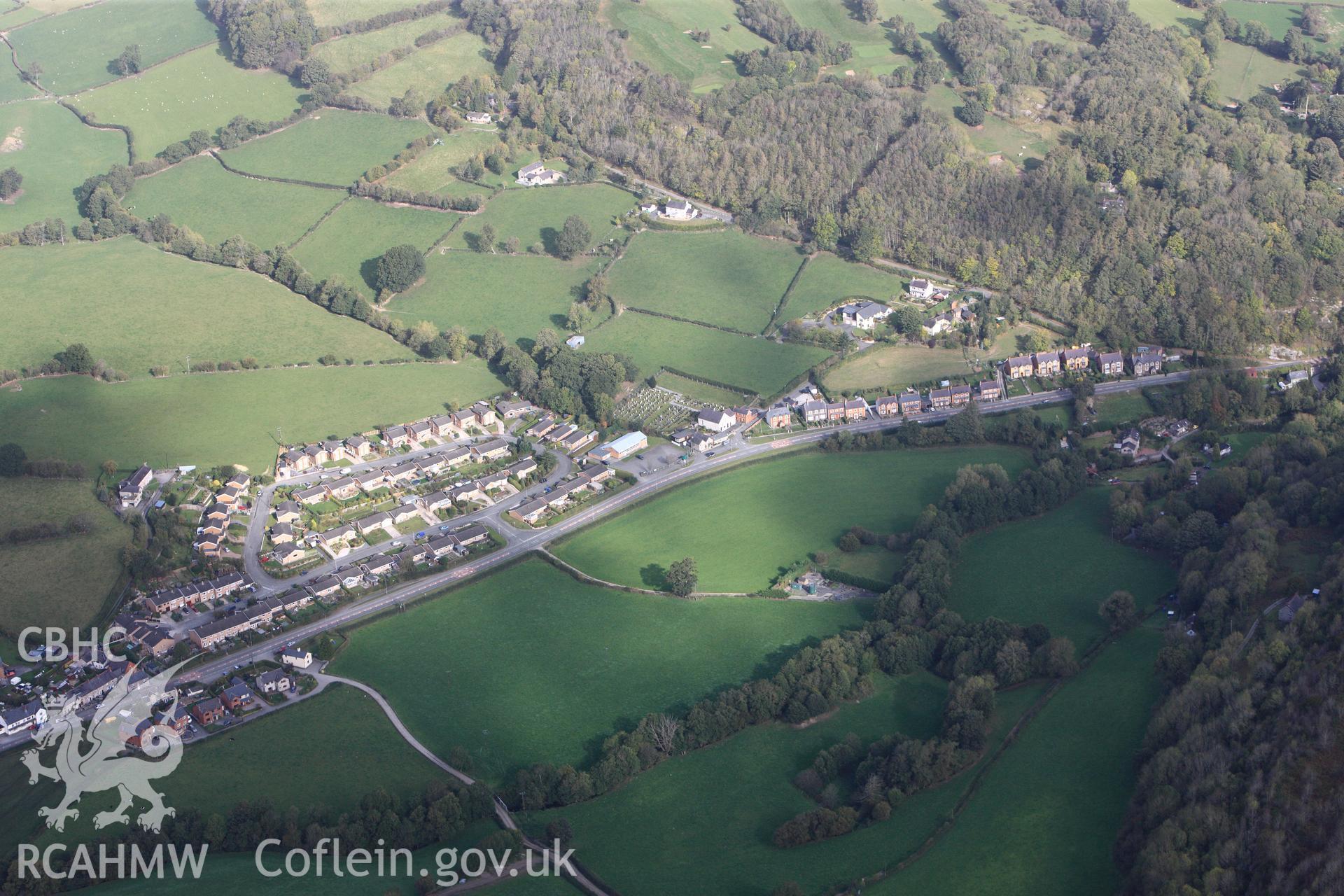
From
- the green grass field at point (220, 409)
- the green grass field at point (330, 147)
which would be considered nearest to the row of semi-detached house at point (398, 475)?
the green grass field at point (220, 409)

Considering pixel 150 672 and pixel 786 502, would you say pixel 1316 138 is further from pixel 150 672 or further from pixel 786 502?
pixel 150 672

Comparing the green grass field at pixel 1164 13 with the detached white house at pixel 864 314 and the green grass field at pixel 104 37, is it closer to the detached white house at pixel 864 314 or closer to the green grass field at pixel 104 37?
the detached white house at pixel 864 314

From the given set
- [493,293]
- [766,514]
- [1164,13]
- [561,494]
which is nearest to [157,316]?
[493,293]

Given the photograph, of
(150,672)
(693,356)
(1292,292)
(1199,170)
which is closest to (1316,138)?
(1199,170)

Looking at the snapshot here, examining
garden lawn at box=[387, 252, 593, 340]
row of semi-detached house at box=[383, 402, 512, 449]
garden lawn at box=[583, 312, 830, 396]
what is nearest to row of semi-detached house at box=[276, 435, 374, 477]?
row of semi-detached house at box=[383, 402, 512, 449]

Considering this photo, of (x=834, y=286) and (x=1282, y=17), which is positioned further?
(x=1282, y=17)

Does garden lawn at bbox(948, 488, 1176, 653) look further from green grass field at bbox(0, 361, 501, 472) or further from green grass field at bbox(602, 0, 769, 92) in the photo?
green grass field at bbox(602, 0, 769, 92)

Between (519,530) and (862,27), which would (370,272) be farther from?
(862,27)
